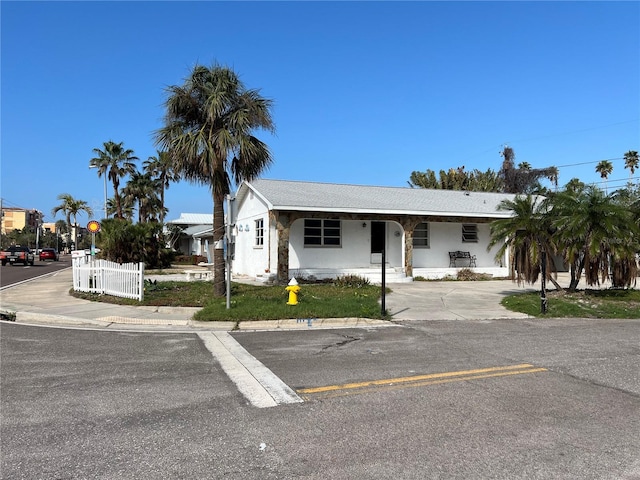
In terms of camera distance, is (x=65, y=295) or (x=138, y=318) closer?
(x=138, y=318)

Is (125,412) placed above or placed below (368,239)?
below

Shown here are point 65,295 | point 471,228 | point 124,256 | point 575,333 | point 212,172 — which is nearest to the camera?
point 575,333

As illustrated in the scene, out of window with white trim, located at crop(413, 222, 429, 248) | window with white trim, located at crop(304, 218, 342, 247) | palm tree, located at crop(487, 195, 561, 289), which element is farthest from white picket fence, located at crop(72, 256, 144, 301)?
window with white trim, located at crop(413, 222, 429, 248)

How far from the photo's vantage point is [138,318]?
10820mm

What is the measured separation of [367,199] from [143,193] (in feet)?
101

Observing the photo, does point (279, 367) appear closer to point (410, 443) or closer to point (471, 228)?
point (410, 443)

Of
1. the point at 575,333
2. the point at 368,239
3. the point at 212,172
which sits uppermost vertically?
the point at 212,172

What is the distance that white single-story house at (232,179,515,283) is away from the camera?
1867 cm

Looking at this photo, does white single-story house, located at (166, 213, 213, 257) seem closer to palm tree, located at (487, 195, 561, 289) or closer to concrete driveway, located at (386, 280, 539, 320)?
concrete driveway, located at (386, 280, 539, 320)

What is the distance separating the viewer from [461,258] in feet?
74.8

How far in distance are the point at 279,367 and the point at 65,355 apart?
3492mm

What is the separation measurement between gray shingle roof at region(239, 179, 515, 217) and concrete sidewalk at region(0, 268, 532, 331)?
4.63 meters

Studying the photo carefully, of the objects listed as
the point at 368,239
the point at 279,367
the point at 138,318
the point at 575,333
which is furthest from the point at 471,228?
the point at 279,367

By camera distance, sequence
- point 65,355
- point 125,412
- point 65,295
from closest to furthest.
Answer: point 125,412 < point 65,355 < point 65,295
